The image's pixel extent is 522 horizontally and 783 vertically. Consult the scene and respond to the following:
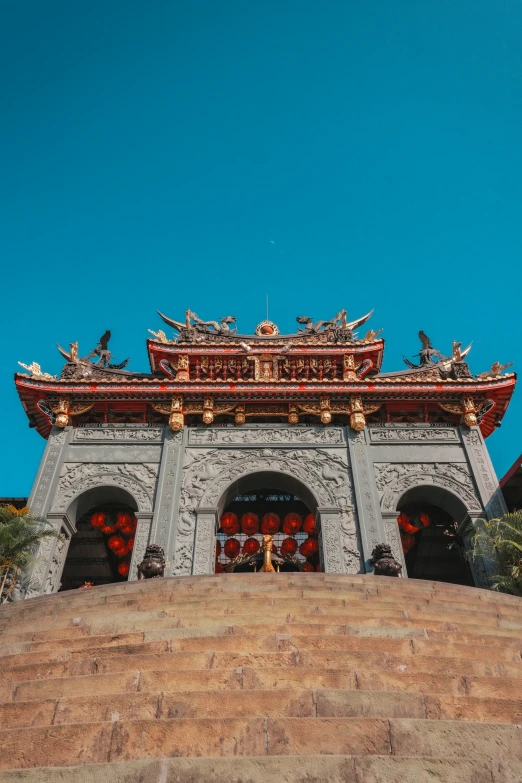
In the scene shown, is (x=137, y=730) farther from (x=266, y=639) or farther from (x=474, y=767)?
(x=474, y=767)

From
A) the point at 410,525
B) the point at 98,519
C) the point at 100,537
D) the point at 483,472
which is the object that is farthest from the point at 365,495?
the point at 100,537

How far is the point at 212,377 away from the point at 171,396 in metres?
2.29

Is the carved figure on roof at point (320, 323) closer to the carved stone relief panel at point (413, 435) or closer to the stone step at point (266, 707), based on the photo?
the carved stone relief panel at point (413, 435)

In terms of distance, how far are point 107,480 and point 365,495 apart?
668 cm

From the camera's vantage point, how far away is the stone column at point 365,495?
13.1 m

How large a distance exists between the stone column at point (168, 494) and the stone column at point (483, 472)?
7.66 m

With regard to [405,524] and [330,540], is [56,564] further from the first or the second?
[405,524]

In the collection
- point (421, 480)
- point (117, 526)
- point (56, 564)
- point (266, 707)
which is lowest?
point (266, 707)

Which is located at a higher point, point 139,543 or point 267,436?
point 267,436

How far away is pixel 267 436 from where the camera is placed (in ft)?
49.8

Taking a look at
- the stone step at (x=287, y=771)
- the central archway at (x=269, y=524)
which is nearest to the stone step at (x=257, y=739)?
the stone step at (x=287, y=771)

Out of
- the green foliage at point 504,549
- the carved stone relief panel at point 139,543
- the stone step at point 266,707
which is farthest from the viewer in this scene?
the carved stone relief panel at point 139,543

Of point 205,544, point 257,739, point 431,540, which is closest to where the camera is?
point 257,739

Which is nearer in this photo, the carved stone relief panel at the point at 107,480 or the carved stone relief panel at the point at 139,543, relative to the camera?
the carved stone relief panel at the point at 139,543
